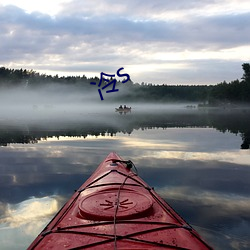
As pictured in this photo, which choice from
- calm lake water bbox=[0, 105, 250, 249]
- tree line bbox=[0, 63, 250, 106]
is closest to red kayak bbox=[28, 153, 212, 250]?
calm lake water bbox=[0, 105, 250, 249]

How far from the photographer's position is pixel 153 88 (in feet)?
581

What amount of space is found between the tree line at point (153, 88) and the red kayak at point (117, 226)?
324 ft

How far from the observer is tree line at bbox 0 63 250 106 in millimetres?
100688

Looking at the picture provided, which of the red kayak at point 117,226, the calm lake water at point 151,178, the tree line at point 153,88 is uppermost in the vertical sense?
the tree line at point 153,88

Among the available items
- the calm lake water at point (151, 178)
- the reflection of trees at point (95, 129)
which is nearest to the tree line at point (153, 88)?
the reflection of trees at point (95, 129)

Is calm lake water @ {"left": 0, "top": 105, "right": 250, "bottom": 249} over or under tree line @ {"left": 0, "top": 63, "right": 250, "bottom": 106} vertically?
under

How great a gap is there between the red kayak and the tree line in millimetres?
98818

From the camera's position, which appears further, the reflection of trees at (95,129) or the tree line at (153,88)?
the tree line at (153,88)

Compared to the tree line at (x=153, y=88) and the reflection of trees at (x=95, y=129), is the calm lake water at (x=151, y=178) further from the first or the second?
the tree line at (x=153, y=88)

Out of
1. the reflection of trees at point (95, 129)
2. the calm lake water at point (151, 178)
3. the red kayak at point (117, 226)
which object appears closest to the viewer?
the red kayak at point (117, 226)

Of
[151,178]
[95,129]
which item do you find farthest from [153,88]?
[151,178]

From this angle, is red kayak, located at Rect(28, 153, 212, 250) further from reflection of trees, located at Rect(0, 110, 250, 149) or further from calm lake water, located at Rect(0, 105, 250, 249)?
reflection of trees, located at Rect(0, 110, 250, 149)

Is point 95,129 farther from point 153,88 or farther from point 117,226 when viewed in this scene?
point 153,88

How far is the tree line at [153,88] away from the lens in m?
101
